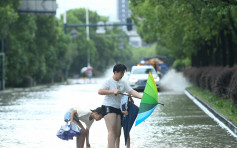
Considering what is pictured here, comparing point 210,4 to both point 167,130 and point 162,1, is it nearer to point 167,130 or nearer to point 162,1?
point 162,1

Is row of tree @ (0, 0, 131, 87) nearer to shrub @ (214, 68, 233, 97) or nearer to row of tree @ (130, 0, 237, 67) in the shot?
row of tree @ (130, 0, 237, 67)

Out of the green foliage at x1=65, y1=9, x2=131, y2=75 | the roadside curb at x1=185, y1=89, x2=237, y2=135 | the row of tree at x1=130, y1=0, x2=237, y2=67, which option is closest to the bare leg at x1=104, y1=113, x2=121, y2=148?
the roadside curb at x1=185, y1=89, x2=237, y2=135

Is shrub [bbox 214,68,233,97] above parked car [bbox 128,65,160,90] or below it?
above

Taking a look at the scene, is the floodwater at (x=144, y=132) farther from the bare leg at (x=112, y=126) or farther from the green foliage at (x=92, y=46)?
the green foliage at (x=92, y=46)

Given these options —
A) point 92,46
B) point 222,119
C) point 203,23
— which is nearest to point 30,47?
point 203,23

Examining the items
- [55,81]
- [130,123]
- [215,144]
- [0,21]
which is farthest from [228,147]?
[55,81]

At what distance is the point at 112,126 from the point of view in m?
8.78

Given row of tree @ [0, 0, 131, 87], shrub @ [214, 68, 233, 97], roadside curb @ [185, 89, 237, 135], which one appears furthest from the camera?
row of tree @ [0, 0, 131, 87]

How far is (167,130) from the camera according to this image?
1377 centimetres

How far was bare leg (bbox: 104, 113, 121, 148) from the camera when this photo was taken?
870 cm

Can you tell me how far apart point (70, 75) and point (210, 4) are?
87.5m

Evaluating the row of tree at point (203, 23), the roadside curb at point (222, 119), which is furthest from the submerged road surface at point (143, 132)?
the row of tree at point (203, 23)

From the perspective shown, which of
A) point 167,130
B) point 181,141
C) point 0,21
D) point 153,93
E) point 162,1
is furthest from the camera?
point 0,21

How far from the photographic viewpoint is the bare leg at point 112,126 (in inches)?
343
